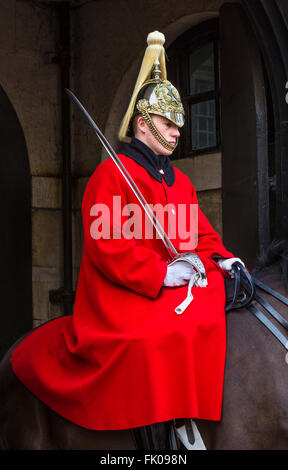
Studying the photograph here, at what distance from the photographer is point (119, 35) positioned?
639 centimetres

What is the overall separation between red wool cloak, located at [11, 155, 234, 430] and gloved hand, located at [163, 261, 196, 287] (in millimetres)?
36

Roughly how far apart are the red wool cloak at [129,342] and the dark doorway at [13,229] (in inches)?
139

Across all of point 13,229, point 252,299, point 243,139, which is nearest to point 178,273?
point 252,299

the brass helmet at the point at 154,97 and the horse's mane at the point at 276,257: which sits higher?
the brass helmet at the point at 154,97

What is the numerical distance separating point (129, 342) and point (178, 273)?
331mm

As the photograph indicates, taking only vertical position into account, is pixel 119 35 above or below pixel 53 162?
above

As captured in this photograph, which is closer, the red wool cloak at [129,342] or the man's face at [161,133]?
the red wool cloak at [129,342]

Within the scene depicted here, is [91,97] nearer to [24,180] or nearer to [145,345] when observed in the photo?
[24,180]

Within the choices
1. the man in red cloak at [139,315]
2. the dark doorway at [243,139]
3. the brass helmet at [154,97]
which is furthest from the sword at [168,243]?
the dark doorway at [243,139]

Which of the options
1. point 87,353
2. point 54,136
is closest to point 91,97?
point 54,136

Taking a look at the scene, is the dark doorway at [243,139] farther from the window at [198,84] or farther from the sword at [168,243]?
the sword at [168,243]

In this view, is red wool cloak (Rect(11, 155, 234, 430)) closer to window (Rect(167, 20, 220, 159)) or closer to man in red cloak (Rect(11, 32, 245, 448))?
man in red cloak (Rect(11, 32, 245, 448))

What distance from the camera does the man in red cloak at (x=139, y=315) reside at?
8.57 feet

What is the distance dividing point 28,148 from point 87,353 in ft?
13.4
